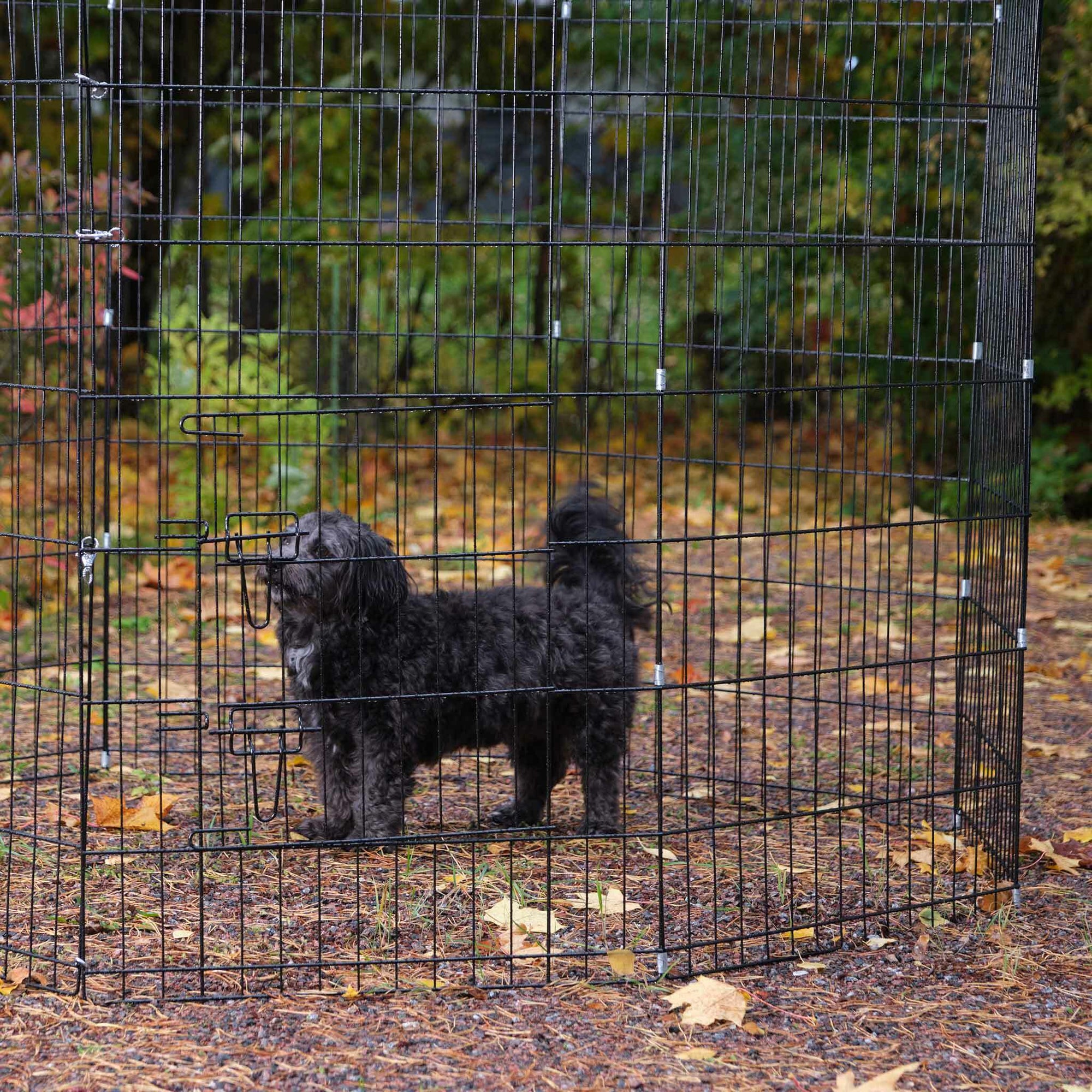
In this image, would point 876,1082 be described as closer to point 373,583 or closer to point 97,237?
point 373,583

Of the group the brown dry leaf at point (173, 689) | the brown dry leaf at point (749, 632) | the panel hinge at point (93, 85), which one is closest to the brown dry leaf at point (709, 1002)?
the panel hinge at point (93, 85)

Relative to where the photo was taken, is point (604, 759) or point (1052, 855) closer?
point (1052, 855)

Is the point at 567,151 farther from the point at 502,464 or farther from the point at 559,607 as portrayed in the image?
the point at 559,607

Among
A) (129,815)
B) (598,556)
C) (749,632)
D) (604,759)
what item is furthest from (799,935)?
(749,632)

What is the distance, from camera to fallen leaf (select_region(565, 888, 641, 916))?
464cm

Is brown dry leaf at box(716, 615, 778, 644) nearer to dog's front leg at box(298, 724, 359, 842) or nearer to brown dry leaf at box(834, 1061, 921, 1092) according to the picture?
dog's front leg at box(298, 724, 359, 842)

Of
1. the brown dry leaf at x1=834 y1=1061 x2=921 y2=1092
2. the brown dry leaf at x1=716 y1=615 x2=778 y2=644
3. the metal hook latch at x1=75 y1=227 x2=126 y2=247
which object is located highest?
the metal hook latch at x1=75 y1=227 x2=126 y2=247

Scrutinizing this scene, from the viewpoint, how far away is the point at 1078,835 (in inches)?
215

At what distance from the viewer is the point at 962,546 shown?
11.5 meters

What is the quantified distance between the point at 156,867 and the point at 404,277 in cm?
1060

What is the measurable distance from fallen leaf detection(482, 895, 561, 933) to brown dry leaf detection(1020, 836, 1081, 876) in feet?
6.59

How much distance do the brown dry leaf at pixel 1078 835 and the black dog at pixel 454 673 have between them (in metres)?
1.83

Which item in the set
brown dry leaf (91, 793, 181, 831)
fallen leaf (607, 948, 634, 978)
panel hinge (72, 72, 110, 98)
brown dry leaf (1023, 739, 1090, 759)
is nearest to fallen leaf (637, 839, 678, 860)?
fallen leaf (607, 948, 634, 978)

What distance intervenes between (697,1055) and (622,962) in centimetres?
53
